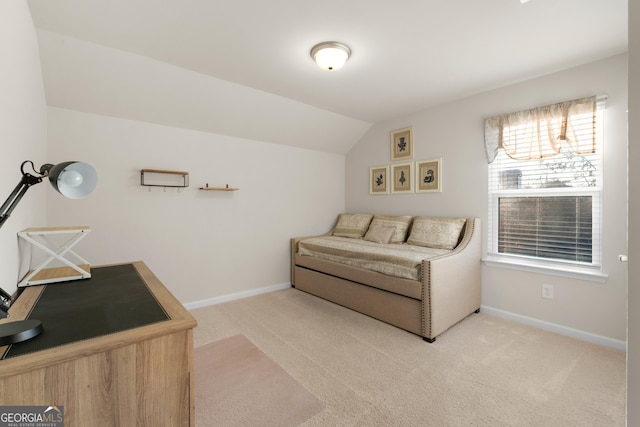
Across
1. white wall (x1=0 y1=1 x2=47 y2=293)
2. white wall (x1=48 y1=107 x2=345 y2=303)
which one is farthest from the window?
white wall (x1=0 y1=1 x2=47 y2=293)

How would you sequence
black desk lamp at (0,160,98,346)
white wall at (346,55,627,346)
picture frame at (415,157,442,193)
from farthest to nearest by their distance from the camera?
picture frame at (415,157,442,193), white wall at (346,55,627,346), black desk lamp at (0,160,98,346)

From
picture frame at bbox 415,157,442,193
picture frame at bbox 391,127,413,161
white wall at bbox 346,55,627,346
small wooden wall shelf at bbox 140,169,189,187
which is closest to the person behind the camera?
white wall at bbox 346,55,627,346

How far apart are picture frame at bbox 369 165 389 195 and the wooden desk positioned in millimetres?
3313

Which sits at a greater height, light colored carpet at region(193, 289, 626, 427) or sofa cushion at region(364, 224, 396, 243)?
sofa cushion at region(364, 224, 396, 243)

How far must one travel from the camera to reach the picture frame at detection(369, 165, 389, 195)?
12.8 ft

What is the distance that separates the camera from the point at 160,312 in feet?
3.39

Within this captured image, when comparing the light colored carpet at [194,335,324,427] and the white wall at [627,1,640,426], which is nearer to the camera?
the white wall at [627,1,640,426]

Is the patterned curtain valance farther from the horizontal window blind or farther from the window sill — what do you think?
the window sill

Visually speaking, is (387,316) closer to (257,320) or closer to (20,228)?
(257,320)

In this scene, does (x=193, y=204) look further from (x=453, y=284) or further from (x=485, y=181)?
(x=485, y=181)

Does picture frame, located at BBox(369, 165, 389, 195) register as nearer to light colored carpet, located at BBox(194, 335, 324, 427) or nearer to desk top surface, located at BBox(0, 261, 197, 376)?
light colored carpet, located at BBox(194, 335, 324, 427)

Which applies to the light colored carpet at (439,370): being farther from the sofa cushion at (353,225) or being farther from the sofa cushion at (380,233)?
the sofa cushion at (353,225)

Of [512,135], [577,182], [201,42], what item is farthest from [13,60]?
[577,182]

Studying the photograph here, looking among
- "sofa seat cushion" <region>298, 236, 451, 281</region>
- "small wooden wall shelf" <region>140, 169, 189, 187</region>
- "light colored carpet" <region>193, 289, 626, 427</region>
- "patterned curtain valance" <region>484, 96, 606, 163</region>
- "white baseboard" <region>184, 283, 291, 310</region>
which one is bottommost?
"light colored carpet" <region>193, 289, 626, 427</region>
